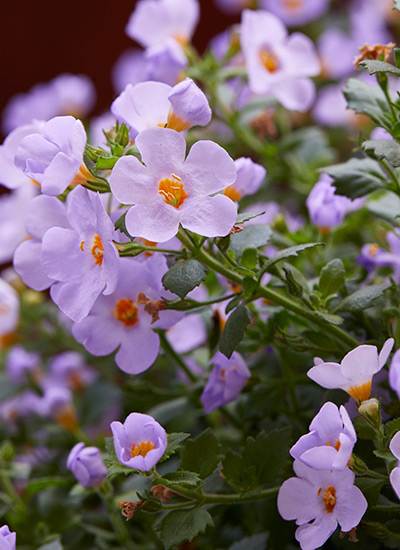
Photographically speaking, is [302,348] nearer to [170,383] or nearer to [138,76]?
[170,383]

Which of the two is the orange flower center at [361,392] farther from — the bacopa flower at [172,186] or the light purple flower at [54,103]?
the light purple flower at [54,103]

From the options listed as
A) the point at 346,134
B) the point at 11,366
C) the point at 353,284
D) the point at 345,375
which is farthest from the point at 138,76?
the point at 345,375

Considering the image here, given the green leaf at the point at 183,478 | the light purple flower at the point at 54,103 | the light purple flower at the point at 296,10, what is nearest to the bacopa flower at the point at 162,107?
the green leaf at the point at 183,478

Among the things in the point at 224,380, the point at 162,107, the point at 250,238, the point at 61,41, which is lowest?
the point at 61,41

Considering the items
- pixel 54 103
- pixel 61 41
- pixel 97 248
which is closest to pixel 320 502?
pixel 97 248

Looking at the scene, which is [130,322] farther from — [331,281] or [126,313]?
[331,281]
